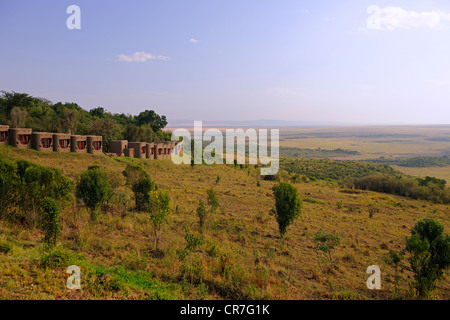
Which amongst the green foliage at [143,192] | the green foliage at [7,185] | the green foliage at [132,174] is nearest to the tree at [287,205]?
the green foliage at [143,192]

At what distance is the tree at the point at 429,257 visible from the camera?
745cm

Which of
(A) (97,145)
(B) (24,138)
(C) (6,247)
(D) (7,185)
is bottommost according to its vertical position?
(C) (6,247)

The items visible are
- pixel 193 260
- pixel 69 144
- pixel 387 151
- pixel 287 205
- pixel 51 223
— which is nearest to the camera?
pixel 51 223

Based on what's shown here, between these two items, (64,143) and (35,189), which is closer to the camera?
(35,189)

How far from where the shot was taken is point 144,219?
1245 centimetres

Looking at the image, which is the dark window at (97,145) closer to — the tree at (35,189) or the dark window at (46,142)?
the dark window at (46,142)

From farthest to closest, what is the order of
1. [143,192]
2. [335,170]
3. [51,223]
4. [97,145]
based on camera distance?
[335,170]
[97,145]
[143,192]
[51,223]

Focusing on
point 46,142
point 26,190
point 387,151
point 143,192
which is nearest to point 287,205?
point 143,192

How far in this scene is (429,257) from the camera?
776 cm

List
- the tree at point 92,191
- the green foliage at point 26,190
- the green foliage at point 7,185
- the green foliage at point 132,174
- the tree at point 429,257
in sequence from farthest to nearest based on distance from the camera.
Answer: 1. the green foliage at point 132,174
2. the tree at point 92,191
3. the green foliage at point 26,190
4. the green foliage at point 7,185
5. the tree at point 429,257

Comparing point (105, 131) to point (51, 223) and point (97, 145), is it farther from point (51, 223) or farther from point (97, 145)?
point (51, 223)

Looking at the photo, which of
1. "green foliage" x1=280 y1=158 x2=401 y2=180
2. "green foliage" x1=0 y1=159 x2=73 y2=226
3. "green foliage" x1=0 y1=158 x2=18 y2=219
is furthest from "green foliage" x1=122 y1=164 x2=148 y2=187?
"green foliage" x1=280 y1=158 x2=401 y2=180
